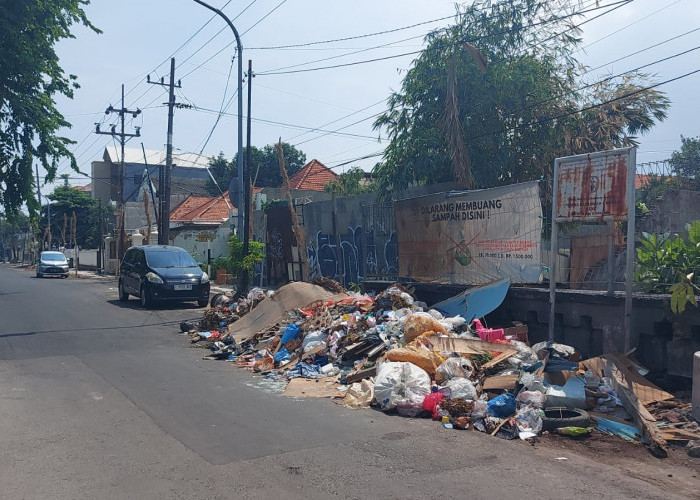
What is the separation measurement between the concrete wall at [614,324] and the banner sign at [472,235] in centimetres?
A: 54

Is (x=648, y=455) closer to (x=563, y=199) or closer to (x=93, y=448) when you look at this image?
(x=563, y=199)

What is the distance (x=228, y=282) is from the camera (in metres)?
28.0

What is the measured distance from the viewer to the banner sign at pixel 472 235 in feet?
32.8

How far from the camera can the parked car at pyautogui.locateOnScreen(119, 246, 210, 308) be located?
17312mm

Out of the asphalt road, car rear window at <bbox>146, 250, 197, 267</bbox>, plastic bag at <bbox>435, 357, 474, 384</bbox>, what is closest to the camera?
the asphalt road

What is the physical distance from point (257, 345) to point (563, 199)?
5.85m

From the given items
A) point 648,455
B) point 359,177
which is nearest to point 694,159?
point 359,177

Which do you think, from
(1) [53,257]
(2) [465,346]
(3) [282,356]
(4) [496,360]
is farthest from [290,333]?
(1) [53,257]

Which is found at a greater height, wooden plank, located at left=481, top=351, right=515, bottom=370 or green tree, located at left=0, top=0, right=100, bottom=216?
green tree, located at left=0, top=0, right=100, bottom=216

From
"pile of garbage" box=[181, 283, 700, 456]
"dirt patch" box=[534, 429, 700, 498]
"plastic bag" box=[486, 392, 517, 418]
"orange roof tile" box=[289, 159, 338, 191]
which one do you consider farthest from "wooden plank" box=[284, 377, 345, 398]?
"orange roof tile" box=[289, 159, 338, 191]

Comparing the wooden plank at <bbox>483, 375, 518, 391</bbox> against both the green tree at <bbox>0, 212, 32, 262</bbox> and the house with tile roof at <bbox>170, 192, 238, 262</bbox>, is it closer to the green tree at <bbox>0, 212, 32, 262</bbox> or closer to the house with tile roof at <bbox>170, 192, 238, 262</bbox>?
the house with tile roof at <bbox>170, 192, 238, 262</bbox>

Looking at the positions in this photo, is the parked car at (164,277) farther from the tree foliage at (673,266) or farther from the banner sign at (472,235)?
the tree foliage at (673,266)

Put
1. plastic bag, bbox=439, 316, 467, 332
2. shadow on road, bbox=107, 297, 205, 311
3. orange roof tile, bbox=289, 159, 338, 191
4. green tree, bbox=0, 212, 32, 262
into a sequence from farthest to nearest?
1. green tree, bbox=0, 212, 32, 262
2. orange roof tile, bbox=289, 159, 338, 191
3. shadow on road, bbox=107, 297, 205, 311
4. plastic bag, bbox=439, 316, 467, 332

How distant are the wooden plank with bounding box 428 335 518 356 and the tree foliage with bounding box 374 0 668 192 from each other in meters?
8.66
